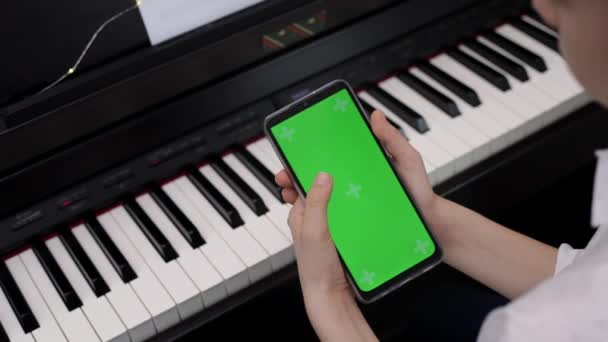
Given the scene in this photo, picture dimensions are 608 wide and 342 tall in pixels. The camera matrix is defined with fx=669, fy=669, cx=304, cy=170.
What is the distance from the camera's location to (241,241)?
1.25m

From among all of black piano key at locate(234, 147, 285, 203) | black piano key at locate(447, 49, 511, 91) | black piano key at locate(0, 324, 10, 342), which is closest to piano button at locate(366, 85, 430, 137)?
black piano key at locate(447, 49, 511, 91)

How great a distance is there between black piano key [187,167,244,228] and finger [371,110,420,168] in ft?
1.07

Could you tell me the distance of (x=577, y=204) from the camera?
2.08 m

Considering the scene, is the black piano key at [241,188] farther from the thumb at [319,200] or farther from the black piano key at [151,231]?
the thumb at [319,200]

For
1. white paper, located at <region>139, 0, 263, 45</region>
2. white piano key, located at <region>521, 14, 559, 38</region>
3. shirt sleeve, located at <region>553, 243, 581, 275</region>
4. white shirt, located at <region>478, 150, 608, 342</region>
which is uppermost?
white paper, located at <region>139, 0, 263, 45</region>

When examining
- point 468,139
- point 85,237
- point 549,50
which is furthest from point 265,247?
point 549,50

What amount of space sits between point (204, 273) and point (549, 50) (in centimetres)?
101

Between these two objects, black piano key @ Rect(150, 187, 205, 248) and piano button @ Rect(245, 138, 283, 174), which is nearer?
black piano key @ Rect(150, 187, 205, 248)

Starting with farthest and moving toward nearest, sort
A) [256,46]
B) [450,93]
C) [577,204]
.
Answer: [577,204]
[450,93]
[256,46]

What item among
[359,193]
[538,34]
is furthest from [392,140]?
[538,34]

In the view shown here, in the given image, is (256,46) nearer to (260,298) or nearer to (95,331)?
(260,298)

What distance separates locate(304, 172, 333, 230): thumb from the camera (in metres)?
0.95

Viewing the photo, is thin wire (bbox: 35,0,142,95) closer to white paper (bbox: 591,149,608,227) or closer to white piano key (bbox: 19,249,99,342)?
white piano key (bbox: 19,249,99,342)

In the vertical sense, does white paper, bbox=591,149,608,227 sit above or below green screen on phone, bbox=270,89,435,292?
below
